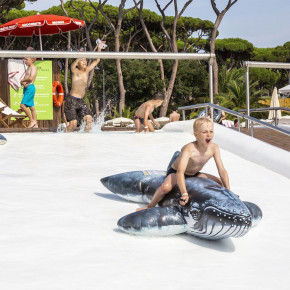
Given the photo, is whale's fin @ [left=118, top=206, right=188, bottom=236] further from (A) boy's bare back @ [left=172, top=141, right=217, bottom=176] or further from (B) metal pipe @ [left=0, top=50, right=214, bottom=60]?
(B) metal pipe @ [left=0, top=50, right=214, bottom=60]

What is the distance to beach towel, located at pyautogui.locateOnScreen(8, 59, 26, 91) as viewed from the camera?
55.5 ft

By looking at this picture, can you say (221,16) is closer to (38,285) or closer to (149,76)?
(149,76)

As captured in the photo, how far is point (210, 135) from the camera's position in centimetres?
420

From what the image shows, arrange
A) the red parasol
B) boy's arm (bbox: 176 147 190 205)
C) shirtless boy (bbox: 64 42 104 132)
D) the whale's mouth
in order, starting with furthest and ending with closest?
the red parasol, shirtless boy (bbox: 64 42 104 132), boy's arm (bbox: 176 147 190 205), the whale's mouth

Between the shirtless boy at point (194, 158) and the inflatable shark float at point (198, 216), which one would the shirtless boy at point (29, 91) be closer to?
the shirtless boy at point (194, 158)

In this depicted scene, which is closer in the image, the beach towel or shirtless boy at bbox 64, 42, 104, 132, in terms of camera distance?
shirtless boy at bbox 64, 42, 104, 132

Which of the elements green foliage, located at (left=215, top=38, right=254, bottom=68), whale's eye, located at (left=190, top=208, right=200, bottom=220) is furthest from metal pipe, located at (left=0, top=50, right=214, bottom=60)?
green foliage, located at (left=215, top=38, right=254, bottom=68)

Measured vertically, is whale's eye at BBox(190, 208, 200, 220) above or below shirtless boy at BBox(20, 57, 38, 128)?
below

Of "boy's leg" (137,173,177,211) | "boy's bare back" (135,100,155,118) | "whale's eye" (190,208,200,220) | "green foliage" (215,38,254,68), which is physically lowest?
"whale's eye" (190,208,200,220)

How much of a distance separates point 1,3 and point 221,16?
12520 mm

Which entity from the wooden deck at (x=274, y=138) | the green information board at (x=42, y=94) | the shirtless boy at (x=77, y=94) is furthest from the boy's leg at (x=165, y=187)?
the green information board at (x=42, y=94)

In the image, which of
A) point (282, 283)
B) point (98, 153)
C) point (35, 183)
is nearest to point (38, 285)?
point (282, 283)

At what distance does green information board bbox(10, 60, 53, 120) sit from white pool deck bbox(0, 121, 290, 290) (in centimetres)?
976

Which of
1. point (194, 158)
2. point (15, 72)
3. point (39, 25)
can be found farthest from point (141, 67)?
point (194, 158)
